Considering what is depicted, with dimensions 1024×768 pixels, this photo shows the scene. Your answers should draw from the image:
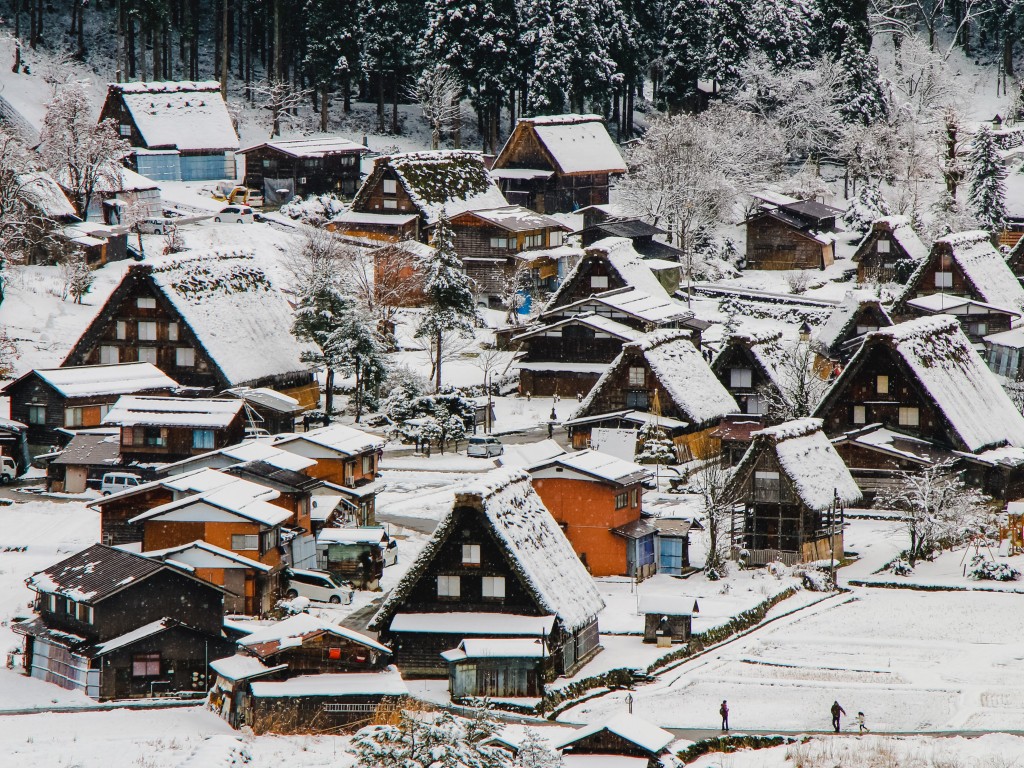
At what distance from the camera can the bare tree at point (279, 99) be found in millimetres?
92000

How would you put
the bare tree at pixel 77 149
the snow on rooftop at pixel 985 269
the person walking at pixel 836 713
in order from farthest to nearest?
the bare tree at pixel 77 149 → the snow on rooftop at pixel 985 269 → the person walking at pixel 836 713

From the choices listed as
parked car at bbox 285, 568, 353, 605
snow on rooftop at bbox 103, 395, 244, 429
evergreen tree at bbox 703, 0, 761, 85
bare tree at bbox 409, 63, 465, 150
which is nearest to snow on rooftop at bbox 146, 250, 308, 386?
snow on rooftop at bbox 103, 395, 244, 429

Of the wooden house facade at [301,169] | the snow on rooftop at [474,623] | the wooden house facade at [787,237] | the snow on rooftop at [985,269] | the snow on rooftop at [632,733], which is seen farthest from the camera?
the wooden house facade at [301,169]

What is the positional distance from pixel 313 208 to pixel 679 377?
96.0 feet

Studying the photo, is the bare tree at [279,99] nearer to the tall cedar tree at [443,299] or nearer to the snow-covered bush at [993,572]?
the tall cedar tree at [443,299]

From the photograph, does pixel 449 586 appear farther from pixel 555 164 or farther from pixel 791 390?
pixel 555 164

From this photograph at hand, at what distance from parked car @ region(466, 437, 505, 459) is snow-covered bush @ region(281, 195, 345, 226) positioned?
24.1m

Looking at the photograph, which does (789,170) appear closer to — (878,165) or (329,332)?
(878,165)

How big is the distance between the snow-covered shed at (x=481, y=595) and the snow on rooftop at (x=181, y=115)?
51154 millimetres

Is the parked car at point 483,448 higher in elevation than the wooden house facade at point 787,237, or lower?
lower

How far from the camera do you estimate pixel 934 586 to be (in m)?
44.1

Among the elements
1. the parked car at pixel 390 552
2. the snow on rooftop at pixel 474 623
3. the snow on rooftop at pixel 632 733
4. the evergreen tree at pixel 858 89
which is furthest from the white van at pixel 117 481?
the evergreen tree at pixel 858 89

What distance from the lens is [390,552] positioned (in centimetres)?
4541

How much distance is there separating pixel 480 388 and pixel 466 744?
37.8 metres
